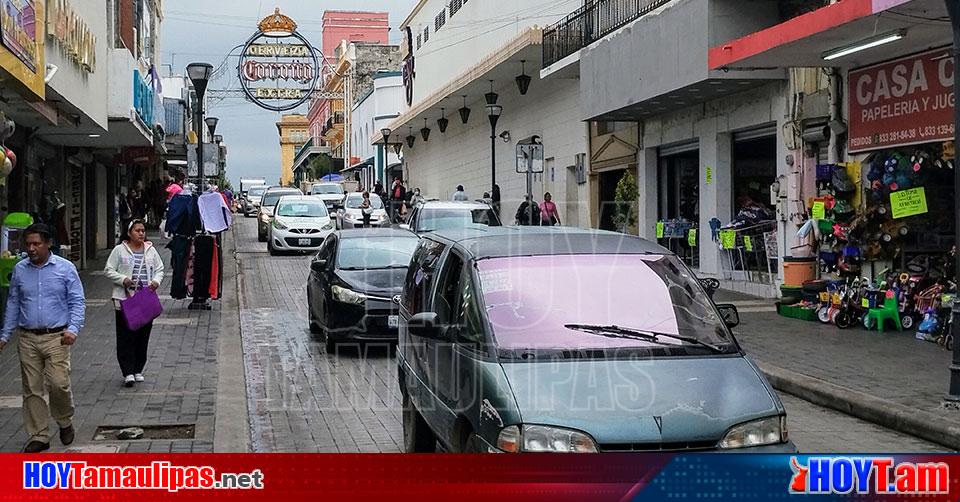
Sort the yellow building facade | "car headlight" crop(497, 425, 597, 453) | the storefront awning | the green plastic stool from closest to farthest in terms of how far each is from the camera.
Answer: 1. "car headlight" crop(497, 425, 597, 453)
2. the storefront awning
3. the green plastic stool
4. the yellow building facade

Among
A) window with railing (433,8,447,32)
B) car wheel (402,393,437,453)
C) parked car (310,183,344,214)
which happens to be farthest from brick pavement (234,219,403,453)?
window with railing (433,8,447,32)

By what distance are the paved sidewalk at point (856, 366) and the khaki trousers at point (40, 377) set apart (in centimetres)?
670

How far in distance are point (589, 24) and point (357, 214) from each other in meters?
14.2

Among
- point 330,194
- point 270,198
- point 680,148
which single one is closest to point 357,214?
point 270,198

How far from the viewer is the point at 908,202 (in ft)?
47.4

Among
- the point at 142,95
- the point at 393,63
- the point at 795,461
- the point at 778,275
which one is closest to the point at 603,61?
the point at 778,275

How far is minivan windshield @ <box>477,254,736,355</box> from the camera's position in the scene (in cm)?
614

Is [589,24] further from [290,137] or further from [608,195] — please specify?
[290,137]

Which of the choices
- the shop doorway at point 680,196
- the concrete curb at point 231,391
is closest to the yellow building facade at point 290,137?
the shop doorway at point 680,196

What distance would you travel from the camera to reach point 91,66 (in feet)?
56.9

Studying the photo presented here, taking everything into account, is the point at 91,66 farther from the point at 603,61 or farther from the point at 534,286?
the point at 534,286

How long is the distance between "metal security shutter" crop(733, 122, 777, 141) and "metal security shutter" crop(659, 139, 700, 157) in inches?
63.5

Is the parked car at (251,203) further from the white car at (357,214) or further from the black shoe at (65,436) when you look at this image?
the black shoe at (65,436)

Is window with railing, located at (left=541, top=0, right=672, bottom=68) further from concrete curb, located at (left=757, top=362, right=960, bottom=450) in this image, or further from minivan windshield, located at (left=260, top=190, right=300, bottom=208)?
minivan windshield, located at (left=260, top=190, right=300, bottom=208)
